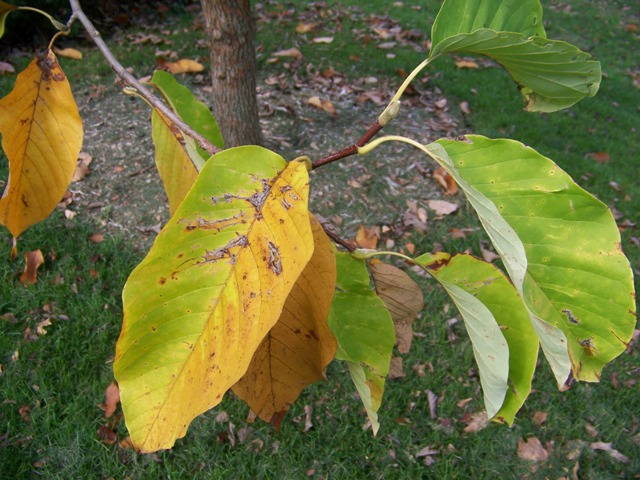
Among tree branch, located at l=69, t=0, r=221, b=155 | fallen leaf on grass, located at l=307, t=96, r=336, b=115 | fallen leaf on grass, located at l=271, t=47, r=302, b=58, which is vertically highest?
tree branch, located at l=69, t=0, r=221, b=155

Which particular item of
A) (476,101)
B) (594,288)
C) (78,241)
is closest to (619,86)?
(476,101)

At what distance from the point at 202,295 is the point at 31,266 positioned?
7.97ft

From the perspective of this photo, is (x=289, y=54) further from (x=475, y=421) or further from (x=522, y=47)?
(x=522, y=47)

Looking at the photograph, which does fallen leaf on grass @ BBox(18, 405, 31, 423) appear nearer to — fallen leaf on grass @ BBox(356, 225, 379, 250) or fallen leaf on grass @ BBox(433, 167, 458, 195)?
fallen leaf on grass @ BBox(356, 225, 379, 250)

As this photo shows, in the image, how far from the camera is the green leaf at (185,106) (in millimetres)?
859

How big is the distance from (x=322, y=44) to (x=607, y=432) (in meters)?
3.60

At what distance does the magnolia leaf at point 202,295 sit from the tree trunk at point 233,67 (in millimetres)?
2018

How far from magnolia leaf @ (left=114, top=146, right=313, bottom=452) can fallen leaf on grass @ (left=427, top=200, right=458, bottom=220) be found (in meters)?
2.68

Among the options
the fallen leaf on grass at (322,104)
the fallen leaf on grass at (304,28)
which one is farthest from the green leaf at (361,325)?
the fallen leaf on grass at (304,28)

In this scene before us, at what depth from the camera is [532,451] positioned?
218 cm

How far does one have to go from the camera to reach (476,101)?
412cm

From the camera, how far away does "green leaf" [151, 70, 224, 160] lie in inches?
33.8

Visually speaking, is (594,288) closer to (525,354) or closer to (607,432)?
(525,354)

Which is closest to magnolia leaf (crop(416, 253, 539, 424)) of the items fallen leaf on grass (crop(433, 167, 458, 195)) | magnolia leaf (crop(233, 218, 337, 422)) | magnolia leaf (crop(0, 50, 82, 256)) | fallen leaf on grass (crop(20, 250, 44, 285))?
magnolia leaf (crop(233, 218, 337, 422))
